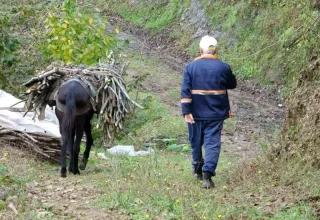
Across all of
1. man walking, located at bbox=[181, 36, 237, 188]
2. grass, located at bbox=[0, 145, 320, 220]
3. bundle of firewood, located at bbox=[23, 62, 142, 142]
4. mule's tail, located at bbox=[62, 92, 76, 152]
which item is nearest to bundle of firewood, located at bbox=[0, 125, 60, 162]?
bundle of firewood, located at bbox=[23, 62, 142, 142]

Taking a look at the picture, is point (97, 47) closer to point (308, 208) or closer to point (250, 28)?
point (308, 208)

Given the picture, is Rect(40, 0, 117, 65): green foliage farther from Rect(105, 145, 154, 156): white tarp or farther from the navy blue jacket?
the navy blue jacket

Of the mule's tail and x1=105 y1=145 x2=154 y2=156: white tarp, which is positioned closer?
the mule's tail

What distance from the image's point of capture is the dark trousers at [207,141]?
874cm

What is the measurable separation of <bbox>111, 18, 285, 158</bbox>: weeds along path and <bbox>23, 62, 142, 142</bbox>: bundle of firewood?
2.21 metres

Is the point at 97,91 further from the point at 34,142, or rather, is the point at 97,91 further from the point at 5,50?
the point at 5,50

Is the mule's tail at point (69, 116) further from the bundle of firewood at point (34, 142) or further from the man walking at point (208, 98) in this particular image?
the man walking at point (208, 98)

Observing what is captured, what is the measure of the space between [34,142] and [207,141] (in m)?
3.15

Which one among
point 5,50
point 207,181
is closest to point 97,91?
point 207,181

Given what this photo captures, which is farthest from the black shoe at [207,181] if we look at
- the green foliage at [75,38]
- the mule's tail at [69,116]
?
the green foliage at [75,38]

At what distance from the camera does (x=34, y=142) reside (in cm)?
1073

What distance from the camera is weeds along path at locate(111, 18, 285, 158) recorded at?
14.8 m

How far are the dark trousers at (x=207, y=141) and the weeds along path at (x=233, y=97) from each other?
1.01m

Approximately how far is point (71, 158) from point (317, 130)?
3.51 m
